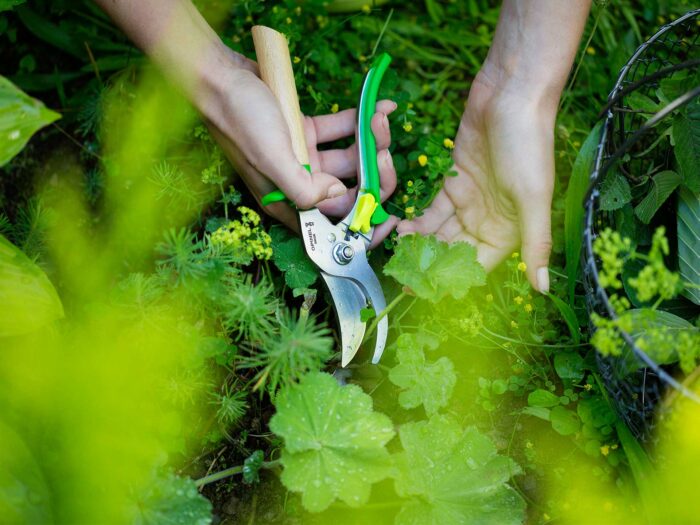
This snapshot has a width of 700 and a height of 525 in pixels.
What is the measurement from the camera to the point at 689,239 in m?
1.95

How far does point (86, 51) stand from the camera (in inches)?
105

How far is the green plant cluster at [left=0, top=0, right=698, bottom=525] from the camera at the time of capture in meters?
1.69

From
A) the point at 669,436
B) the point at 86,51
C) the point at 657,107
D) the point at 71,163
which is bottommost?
the point at 669,436

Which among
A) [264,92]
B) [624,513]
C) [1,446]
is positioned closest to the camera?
[1,446]

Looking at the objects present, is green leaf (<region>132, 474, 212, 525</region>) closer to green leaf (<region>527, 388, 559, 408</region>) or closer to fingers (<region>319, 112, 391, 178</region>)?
green leaf (<region>527, 388, 559, 408</region>)

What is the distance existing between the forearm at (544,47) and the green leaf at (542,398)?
3.13 feet

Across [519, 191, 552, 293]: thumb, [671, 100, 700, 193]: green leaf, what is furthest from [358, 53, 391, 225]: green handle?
[671, 100, 700, 193]: green leaf

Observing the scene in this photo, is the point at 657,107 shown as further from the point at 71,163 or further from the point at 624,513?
the point at 71,163

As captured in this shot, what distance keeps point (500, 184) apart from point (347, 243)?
21.3 inches

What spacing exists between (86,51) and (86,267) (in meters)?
0.99

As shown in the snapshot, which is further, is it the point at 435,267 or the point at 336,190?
the point at 336,190

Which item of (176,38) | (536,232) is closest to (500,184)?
(536,232)

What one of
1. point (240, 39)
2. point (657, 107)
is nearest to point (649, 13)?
point (657, 107)

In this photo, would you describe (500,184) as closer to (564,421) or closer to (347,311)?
(347,311)
